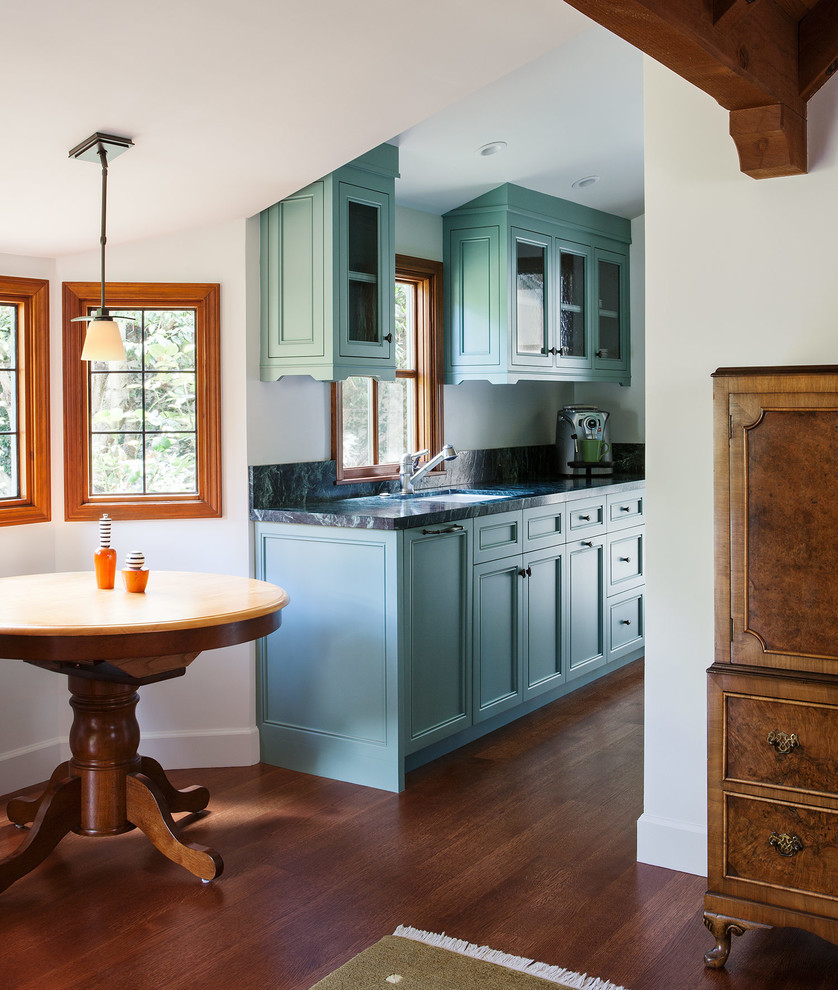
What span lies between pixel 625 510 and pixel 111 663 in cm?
323

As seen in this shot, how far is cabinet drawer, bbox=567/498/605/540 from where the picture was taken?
4762mm

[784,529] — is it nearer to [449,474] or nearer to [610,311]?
[449,474]

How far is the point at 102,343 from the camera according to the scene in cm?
304

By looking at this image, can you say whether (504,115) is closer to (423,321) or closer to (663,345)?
(423,321)

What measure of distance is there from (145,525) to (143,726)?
2.56 ft

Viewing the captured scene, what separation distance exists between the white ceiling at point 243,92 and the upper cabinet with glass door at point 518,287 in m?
0.77

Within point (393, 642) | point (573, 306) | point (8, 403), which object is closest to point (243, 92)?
point (8, 403)

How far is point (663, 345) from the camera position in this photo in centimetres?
297

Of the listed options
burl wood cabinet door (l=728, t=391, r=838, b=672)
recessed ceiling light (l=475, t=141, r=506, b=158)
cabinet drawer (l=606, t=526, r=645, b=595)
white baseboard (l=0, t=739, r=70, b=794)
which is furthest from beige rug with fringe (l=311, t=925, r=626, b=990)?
recessed ceiling light (l=475, t=141, r=506, b=158)

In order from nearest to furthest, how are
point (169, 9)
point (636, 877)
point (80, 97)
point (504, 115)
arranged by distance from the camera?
point (169, 9) < point (80, 97) < point (636, 877) < point (504, 115)

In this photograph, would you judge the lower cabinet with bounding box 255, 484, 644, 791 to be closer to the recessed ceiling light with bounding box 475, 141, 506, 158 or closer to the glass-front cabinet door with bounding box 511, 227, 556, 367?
the glass-front cabinet door with bounding box 511, 227, 556, 367

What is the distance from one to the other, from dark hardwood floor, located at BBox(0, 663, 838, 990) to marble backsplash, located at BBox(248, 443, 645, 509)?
43.9 inches

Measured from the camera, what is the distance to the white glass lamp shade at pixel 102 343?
3043mm

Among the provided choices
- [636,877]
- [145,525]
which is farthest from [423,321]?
[636,877]
